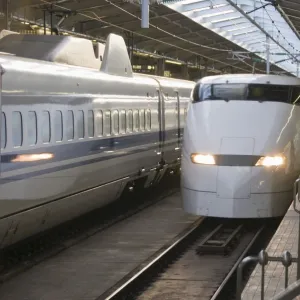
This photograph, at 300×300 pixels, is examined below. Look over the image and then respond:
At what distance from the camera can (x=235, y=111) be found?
11969mm

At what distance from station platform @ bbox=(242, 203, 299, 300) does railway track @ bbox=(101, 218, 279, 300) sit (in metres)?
0.65

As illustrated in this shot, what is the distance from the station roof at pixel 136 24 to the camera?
66.1ft

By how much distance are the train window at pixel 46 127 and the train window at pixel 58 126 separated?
25cm

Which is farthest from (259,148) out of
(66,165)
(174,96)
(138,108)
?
(174,96)

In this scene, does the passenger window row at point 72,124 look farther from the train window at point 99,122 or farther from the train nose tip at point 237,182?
the train nose tip at point 237,182

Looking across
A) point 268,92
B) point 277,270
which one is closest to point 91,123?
point 268,92

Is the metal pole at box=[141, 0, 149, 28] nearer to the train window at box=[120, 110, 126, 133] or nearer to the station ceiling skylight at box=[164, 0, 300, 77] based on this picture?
the train window at box=[120, 110, 126, 133]

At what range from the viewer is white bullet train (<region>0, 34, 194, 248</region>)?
8820mm

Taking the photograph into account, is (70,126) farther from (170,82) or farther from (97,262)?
(170,82)

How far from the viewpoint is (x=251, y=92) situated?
12211mm

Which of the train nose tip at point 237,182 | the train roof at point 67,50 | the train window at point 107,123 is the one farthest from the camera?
the train window at point 107,123

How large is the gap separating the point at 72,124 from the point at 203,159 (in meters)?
2.25

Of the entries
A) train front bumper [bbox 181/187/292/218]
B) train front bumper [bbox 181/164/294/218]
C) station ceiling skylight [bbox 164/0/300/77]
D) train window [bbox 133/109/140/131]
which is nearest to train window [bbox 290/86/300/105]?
train front bumper [bbox 181/164/294/218]

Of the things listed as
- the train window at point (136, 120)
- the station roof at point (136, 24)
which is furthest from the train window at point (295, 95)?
the station roof at point (136, 24)
